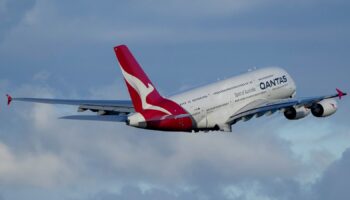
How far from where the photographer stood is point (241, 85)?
101750 mm

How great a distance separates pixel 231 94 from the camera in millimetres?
100125

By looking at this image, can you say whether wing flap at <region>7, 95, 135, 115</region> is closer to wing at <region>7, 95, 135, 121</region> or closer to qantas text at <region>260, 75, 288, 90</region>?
wing at <region>7, 95, 135, 121</region>

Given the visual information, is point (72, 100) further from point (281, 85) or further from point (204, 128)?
point (281, 85)

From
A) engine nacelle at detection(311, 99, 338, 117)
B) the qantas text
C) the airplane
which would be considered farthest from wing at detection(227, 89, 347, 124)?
the qantas text

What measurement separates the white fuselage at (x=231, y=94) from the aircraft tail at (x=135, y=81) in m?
3.19

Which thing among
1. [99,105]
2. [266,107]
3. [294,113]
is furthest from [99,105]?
[294,113]

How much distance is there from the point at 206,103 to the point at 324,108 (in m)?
11.5

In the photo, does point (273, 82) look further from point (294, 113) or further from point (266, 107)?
point (266, 107)

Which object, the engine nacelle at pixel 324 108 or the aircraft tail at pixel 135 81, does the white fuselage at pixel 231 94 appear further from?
the engine nacelle at pixel 324 108

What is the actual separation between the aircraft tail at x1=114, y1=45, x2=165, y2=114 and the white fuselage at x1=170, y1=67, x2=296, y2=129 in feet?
10.5

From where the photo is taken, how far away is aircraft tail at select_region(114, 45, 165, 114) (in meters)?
91.6

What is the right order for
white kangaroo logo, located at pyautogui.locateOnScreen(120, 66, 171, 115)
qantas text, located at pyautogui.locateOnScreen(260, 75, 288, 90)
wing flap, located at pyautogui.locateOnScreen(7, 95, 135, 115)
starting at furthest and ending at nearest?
qantas text, located at pyautogui.locateOnScreen(260, 75, 288, 90) → wing flap, located at pyautogui.locateOnScreen(7, 95, 135, 115) → white kangaroo logo, located at pyautogui.locateOnScreen(120, 66, 171, 115)

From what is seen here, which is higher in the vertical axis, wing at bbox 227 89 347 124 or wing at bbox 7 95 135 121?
wing at bbox 7 95 135 121

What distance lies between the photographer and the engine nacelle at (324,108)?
101 meters
